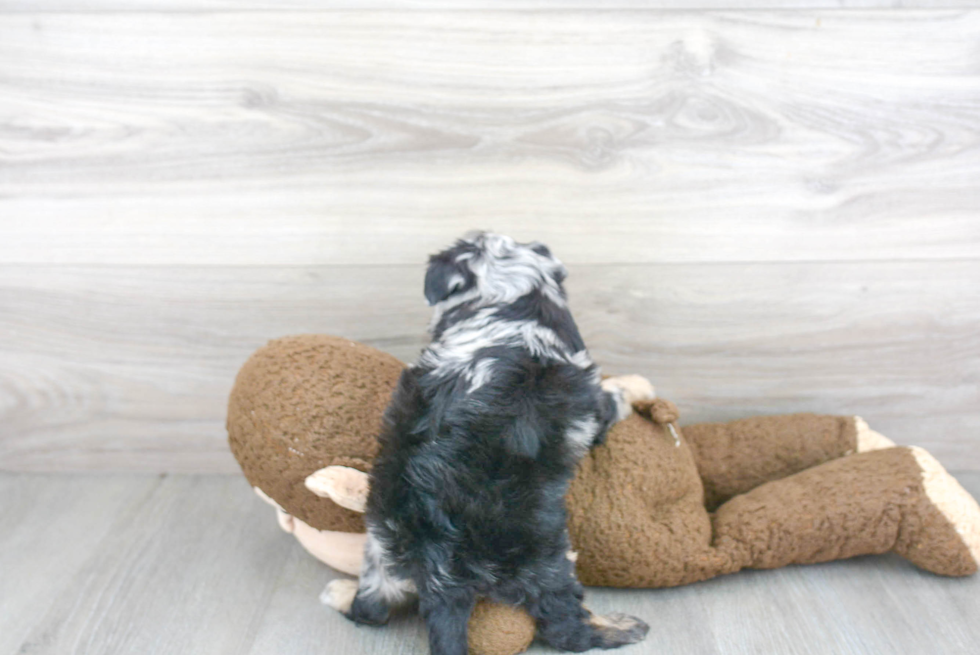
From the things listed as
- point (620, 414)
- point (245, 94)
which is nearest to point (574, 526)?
point (620, 414)

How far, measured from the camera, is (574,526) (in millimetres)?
1356

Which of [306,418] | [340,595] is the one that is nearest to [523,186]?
[306,418]

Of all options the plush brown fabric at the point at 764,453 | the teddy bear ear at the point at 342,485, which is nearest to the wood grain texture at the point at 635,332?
the plush brown fabric at the point at 764,453

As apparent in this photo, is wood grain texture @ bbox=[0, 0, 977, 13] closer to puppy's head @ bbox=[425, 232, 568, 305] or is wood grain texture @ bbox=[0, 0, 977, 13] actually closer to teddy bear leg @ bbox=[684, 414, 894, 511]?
puppy's head @ bbox=[425, 232, 568, 305]

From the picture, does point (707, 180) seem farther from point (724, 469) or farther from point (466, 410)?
point (466, 410)

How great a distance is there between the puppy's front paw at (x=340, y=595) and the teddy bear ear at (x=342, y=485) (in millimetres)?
206

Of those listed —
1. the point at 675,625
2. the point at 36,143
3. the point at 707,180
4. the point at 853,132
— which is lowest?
the point at 675,625

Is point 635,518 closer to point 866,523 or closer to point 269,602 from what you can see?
point 866,523

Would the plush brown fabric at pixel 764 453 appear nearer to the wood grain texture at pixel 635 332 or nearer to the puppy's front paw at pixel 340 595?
the wood grain texture at pixel 635 332

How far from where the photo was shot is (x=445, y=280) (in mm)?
1288

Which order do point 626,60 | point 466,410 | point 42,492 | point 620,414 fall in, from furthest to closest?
point 42,492 → point 626,60 → point 620,414 → point 466,410

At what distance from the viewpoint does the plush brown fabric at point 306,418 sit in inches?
52.0

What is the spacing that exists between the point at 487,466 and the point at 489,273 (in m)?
0.33

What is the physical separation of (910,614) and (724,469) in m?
0.42
